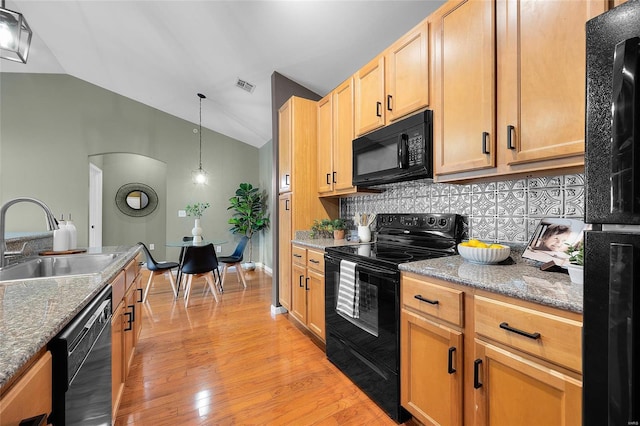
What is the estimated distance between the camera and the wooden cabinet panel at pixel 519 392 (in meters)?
0.87

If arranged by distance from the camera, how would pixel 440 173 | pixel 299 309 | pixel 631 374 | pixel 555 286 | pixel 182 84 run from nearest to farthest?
pixel 631 374 → pixel 555 286 → pixel 440 173 → pixel 299 309 → pixel 182 84

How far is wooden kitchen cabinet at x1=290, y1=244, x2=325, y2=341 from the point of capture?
2293mm

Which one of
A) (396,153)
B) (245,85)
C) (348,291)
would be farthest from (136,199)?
(396,153)

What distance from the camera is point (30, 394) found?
597mm

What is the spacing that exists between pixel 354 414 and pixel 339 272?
83cm

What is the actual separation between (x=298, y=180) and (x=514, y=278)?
2.07 m

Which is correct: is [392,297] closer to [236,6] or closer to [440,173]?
[440,173]

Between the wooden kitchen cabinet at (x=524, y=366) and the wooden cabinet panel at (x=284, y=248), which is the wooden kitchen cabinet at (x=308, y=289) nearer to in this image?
the wooden cabinet panel at (x=284, y=248)

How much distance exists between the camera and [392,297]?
151 cm

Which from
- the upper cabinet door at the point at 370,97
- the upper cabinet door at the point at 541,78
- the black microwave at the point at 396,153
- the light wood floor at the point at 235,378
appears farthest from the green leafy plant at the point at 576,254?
the upper cabinet door at the point at 370,97

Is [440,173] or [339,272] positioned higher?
[440,173]

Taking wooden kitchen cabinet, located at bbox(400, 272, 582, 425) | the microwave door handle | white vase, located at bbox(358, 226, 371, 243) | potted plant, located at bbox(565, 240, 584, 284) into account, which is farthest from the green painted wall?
potted plant, located at bbox(565, 240, 584, 284)

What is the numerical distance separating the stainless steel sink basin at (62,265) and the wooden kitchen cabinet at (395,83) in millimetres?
2115

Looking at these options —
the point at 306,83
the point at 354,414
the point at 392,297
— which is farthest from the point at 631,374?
the point at 306,83
